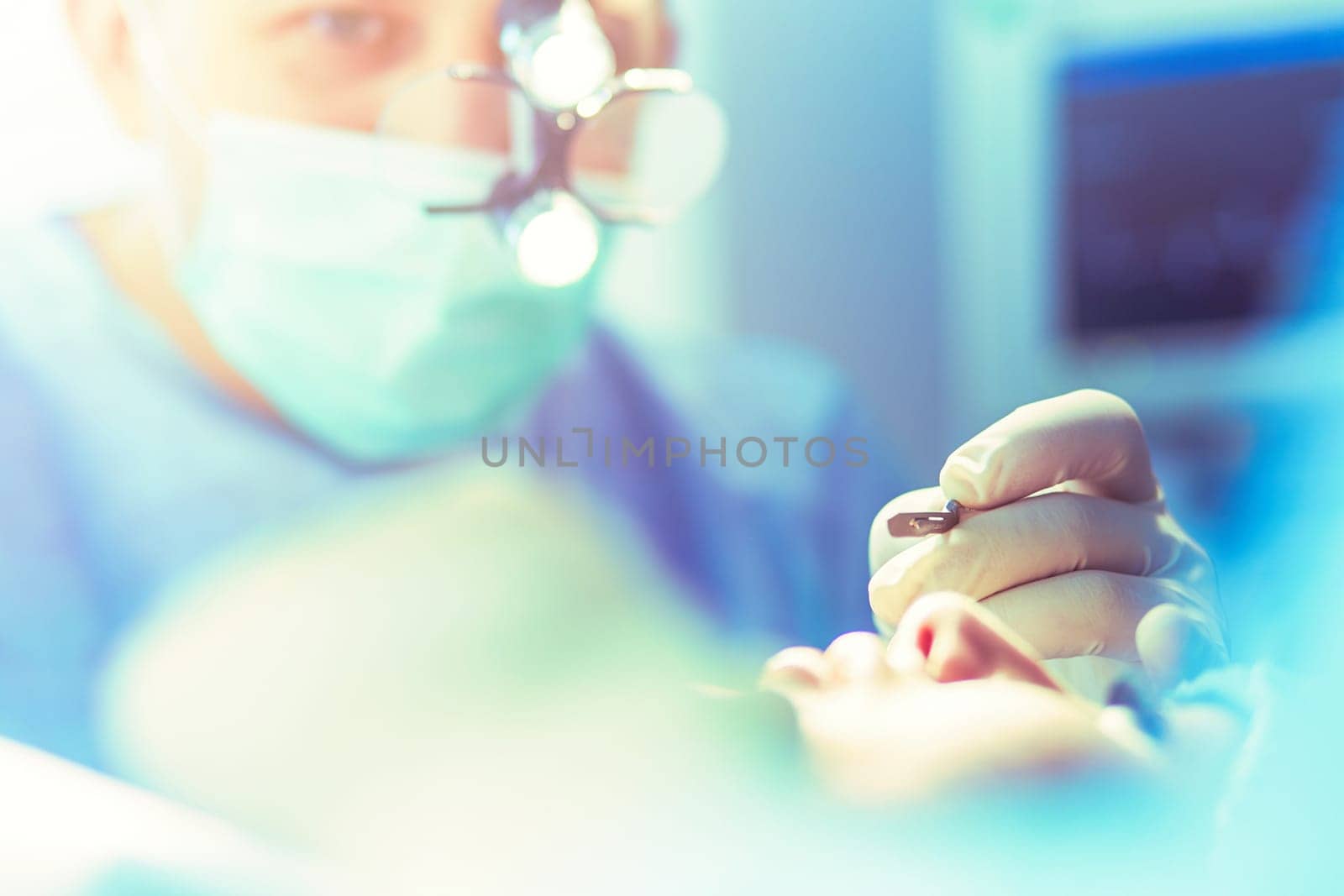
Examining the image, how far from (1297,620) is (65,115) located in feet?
2.56

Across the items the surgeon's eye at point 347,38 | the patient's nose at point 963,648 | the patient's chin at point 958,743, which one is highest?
the surgeon's eye at point 347,38

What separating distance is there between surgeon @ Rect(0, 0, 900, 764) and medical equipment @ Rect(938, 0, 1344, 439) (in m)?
0.20

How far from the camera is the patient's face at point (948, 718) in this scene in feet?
1.00

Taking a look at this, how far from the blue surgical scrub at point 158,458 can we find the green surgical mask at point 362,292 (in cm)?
5

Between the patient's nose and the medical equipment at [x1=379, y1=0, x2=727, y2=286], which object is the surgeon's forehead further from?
the patient's nose

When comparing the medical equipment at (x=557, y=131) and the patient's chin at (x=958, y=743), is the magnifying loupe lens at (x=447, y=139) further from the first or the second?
the patient's chin at (x=958, y=743)

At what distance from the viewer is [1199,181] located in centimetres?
89

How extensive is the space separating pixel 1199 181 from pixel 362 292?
707mm

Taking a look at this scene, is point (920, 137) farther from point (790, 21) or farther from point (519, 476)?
point (519, 476)

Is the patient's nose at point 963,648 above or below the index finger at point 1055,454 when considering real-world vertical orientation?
below

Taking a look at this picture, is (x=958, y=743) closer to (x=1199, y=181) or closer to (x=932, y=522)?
(x=932, y=522)

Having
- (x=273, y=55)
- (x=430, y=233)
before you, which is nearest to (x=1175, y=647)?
(x=430, y=233)

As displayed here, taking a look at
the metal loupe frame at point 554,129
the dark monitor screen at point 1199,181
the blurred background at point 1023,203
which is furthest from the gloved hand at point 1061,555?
the dark monitor screen at point 1199,181

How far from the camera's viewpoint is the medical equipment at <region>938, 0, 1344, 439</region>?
2.85 feet
